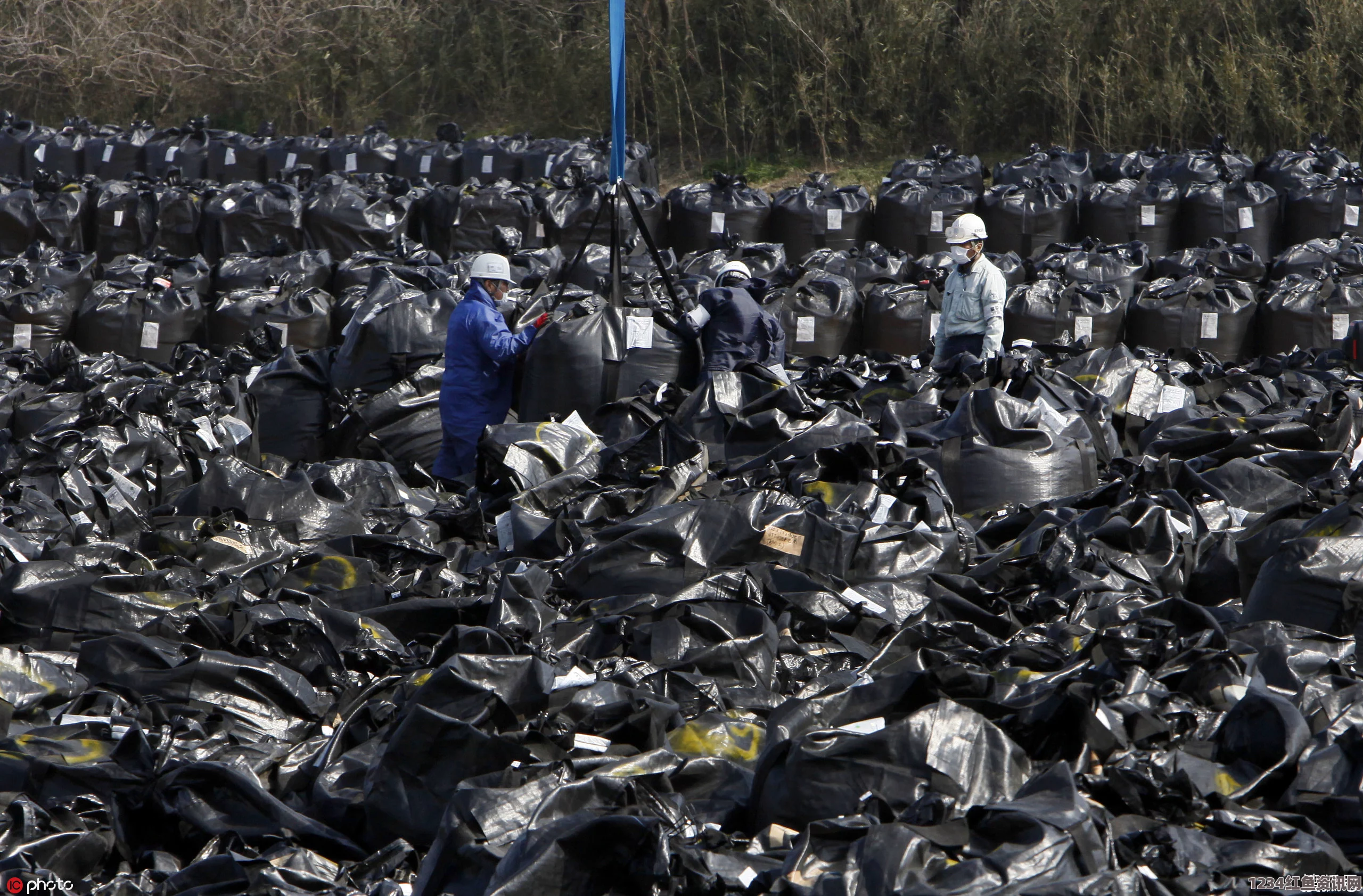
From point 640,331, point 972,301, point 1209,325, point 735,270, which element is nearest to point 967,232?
point 972,301

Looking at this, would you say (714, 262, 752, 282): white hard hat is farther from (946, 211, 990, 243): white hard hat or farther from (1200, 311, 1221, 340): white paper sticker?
(1200, 311, 1221, 340): white paper sticker

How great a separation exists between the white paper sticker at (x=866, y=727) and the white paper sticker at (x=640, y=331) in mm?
3141

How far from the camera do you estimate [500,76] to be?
17891mm

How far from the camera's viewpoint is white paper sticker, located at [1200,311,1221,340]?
6758mm

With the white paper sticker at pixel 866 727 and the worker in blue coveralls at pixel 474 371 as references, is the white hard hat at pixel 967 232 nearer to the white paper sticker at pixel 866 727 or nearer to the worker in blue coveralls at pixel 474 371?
the worker in blue coveralls at pixel 474 371

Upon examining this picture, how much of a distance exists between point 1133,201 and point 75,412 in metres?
6.62

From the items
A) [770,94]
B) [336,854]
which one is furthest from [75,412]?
[770,94]

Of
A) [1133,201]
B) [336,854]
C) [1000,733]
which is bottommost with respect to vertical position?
[336,854]

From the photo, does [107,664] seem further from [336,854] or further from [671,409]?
[671,409]

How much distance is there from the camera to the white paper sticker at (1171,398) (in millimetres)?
5184

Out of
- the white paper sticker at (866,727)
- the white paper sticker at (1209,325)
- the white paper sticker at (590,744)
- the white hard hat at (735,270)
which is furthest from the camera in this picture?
the white paper sticker at (1209,325)

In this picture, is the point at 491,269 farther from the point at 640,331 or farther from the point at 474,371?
the point at 640,331

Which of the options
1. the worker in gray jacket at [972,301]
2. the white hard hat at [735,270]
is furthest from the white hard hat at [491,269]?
the worker in gray jacket at [972,301]

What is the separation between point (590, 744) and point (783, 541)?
1283 millimetres
